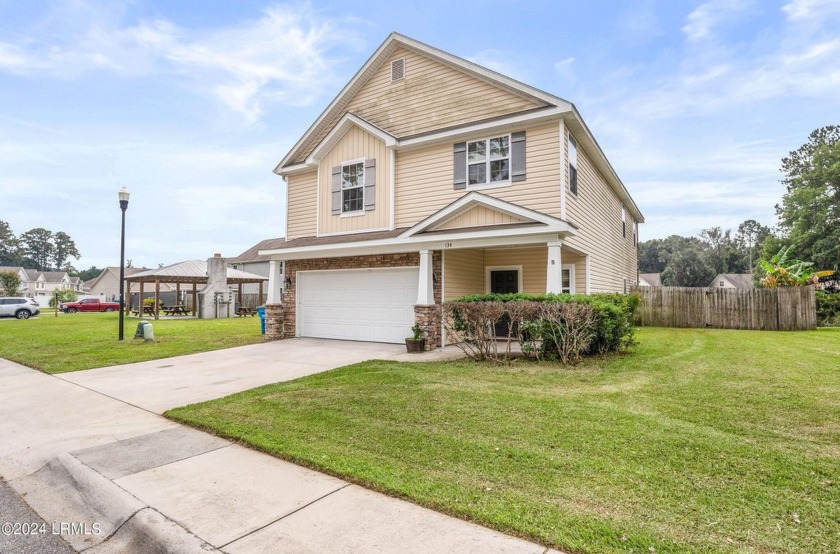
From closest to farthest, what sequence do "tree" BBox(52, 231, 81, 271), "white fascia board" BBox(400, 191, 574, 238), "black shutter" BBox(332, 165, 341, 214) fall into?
"white fascia board" BBox(400, 191, 574, 238)
"black shutter" BBox(332, 165, 341, 214)
"tree" BBox(52, 231, 81, 271)

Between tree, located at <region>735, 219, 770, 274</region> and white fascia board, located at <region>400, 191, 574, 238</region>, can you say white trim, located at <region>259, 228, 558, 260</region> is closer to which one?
white fascia board, located at <region>400, 191, 574, 238</region>

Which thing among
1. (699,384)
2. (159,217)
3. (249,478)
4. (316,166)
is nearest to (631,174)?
(316,166)

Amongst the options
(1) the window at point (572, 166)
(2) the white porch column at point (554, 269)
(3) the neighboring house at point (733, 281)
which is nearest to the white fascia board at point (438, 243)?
(2) the white porch column at point (554, 269)

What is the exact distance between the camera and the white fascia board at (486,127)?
34.2 ft

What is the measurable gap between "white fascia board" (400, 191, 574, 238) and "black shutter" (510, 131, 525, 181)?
3.55 feet

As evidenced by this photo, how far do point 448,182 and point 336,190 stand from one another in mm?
3942

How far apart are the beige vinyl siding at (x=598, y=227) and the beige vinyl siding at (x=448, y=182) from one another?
0.50 m

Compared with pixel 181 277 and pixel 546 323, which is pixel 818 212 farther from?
pixel 181 277

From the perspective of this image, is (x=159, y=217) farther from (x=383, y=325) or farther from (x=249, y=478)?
(x=249, y=478)

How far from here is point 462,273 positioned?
41.0ft

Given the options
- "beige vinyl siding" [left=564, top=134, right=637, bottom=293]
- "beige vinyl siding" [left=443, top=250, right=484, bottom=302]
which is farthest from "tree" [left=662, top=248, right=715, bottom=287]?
"beige vinyl siding" [left=443, top=250, right=484, bottom=302]

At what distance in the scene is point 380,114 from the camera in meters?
13.6

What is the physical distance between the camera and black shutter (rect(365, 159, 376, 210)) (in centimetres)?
1313

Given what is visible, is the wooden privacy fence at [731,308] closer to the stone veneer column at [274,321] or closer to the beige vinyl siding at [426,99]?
the beige vinyl siding at [426,99]
